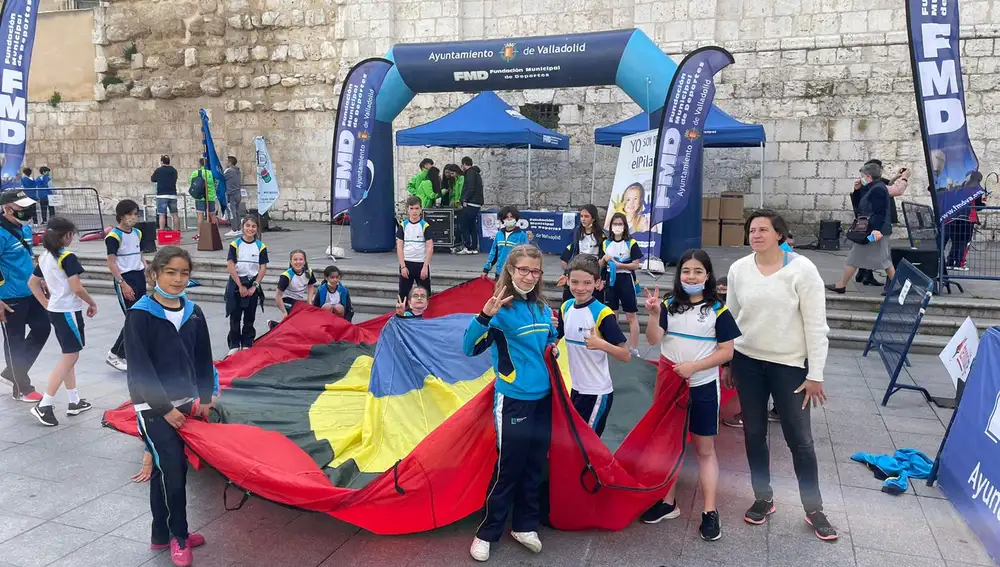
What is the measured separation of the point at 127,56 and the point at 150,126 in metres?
2.07

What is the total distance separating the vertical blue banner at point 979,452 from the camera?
13.6ft

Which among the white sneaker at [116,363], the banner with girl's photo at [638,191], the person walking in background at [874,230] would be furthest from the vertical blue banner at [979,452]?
the white sneaker at [116,363]

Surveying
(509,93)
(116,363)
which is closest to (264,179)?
(509,93)

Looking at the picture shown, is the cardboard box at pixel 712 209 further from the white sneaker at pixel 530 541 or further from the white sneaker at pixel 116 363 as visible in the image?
the white sneaker at pixel 530 541

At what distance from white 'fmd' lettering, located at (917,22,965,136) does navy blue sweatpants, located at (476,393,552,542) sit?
6587mm

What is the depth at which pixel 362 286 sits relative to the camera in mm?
11703

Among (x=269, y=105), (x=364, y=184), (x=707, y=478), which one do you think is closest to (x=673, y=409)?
Answer: (x=707, y=478)

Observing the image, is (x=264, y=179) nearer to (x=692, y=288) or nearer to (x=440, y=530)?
(x=440, y=530)

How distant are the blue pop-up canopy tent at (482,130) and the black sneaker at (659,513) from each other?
1036 centimetres

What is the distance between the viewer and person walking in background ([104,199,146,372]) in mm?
7383

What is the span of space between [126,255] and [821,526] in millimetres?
6807

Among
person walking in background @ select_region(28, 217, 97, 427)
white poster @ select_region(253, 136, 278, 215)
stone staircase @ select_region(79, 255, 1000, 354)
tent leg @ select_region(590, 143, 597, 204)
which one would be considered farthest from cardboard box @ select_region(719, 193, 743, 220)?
person walking in background @ select_region(28, 217, 97, 427)

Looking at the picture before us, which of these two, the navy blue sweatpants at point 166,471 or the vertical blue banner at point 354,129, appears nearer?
the navy blue sweatpants at point 166,471

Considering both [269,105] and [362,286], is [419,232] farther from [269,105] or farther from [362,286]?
[269,105]
